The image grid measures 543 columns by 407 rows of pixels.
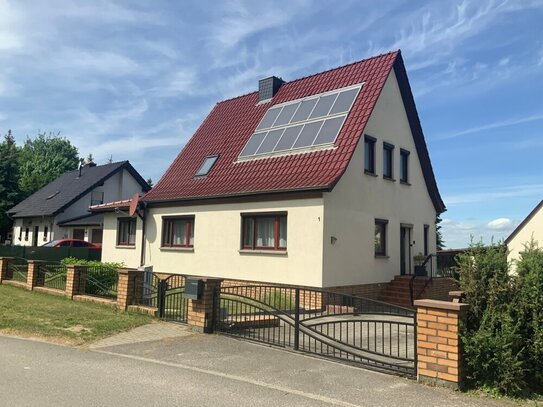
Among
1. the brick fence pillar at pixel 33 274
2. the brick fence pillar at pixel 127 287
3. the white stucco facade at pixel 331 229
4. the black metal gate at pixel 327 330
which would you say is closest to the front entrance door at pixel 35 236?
the white stucco facade at pixel 331 229

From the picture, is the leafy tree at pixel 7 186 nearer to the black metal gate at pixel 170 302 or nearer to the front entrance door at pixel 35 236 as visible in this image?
the front entrance door at pixel 35 236

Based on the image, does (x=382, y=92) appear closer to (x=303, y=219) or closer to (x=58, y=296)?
(x=303, y=219)

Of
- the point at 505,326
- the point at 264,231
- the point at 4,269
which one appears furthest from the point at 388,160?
the point at 4,269

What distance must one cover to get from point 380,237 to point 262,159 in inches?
196

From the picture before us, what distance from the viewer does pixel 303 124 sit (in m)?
17.1

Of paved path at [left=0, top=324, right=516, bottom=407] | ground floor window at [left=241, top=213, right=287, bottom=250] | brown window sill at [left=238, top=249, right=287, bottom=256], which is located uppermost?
ground floor window at [left=241, top=213, right=287, bottom=250]

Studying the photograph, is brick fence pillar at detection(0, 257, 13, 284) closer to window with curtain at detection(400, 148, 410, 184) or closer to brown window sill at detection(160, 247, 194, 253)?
brown window sill at detection(160, 247, 194, 253)

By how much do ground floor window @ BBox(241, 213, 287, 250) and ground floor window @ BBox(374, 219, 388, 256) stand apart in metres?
3.51

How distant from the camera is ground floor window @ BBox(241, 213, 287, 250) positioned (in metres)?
15.3

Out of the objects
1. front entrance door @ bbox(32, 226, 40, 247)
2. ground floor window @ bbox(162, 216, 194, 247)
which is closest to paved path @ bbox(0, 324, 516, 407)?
ground floor window @ bbox(162, 216, 194, 247)

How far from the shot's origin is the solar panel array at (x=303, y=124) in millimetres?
16172

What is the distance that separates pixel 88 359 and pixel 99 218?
26.2 metres

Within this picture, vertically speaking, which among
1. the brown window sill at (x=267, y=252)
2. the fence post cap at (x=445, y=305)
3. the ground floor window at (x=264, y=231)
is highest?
the ground floor window at (x=264, y=231)

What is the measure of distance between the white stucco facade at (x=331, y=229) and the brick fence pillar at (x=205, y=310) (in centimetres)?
502
